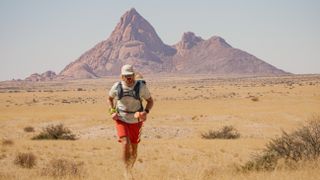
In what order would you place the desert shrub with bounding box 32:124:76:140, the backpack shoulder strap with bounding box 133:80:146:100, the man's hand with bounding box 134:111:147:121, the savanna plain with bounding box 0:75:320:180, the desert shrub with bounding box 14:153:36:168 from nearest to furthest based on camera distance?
1. the man's hand with bounding box 134:111:147:121
2. the backpack shoulder strap with bounding box 133:80:146:100
3. the savanna plain with bounding box 0:75:320:180
4. the desert shrub with bounding box 14:153:36:168
5. the desert shrub with bounding box 32:124:76:140

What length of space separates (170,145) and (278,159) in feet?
36.8

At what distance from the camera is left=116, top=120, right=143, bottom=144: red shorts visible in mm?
8531

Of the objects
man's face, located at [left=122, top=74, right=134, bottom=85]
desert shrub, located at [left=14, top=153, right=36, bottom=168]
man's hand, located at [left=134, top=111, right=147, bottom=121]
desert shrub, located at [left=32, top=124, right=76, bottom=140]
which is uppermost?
man's face, located at [left=122, top=74, right=134, bottom=85]

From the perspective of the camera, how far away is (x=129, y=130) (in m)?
8.59

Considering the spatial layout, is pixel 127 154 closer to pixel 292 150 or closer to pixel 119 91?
pixel 119 91

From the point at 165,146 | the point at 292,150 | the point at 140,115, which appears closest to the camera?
the point at 140,115

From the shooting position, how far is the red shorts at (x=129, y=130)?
8.53m

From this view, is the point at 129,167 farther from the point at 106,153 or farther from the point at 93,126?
the point at 93,126

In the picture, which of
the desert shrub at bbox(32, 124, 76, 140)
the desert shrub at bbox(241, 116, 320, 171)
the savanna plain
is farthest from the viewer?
the desert shrub at bbox(32, 124, 76, 140)

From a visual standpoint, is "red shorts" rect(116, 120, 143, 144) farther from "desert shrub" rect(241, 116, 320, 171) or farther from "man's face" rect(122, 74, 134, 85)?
"desert shrub" rect(241, 116, 320, 171)

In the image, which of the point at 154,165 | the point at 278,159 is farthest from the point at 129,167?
the point at 154,165

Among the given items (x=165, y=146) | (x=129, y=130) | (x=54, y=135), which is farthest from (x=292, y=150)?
(x=54, y=135)

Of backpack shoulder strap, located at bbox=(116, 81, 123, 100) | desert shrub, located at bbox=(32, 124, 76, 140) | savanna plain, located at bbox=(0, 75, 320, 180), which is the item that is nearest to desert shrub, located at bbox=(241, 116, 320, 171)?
savanna plain, located at bbox=(0, 75, 320, 180)

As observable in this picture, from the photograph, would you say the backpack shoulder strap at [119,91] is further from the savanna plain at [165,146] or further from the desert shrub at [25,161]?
the desert shrub at [25,161]
